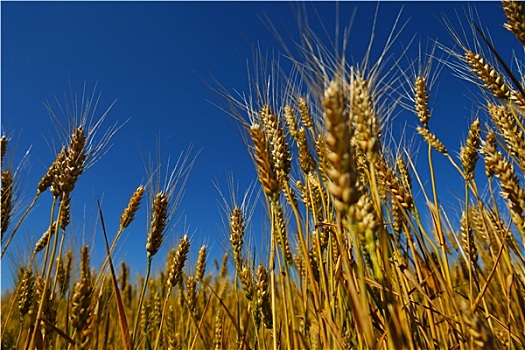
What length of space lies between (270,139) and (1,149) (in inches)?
82.5

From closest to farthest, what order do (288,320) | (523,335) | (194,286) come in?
(288,320), (523,335), (194,286)

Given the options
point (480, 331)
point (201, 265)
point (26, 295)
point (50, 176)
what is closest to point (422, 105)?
point (480, 331)

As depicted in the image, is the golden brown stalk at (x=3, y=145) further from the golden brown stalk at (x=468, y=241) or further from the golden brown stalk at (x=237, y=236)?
the golden brown stalk at (x=468, y=241)

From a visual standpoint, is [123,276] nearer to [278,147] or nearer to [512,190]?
[278,147]

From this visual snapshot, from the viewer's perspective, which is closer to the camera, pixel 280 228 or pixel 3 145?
pixel 280 228

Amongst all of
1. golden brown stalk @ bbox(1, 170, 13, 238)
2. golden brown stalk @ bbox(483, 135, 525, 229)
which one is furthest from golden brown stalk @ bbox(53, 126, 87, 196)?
golden brown stalk @ bbox(483, 135, 525, 229)

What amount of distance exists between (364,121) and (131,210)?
136 centimetres

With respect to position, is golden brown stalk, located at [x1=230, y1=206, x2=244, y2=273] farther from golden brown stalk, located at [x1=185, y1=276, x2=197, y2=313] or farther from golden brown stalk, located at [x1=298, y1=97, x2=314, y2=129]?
golden brown stalk, located at [x1=298, y1=97, x2=314, y2=129]

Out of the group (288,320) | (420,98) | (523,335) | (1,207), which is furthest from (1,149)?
(523,335)

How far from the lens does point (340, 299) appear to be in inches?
58.2

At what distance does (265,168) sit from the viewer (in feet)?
4.24

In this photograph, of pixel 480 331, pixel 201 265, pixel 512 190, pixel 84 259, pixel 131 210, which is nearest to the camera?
pixel 480 331

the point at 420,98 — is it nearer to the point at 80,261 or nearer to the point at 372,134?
the point at 372,134

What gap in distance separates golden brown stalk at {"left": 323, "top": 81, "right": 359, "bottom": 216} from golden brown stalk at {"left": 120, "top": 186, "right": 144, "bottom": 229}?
133cm
